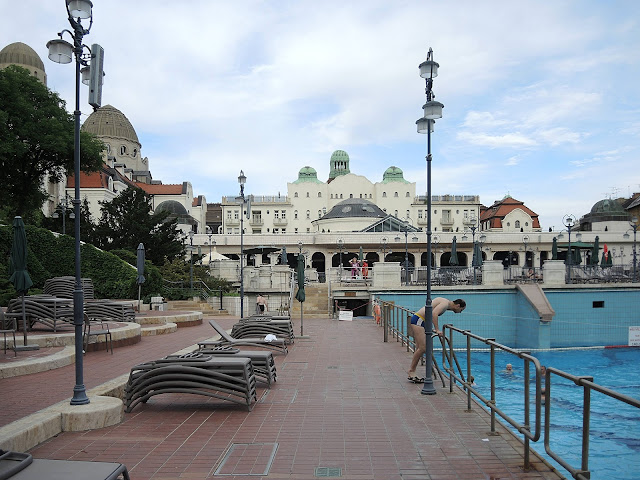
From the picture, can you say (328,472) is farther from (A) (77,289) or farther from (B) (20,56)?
(B) (20,56)

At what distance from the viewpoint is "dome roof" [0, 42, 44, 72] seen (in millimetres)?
76125

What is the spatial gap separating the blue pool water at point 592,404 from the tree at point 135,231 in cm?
2085

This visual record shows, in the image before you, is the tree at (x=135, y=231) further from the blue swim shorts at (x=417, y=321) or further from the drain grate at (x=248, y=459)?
the drain grate at (x=248, y=459)

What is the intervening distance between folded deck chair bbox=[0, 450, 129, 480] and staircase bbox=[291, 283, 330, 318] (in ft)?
78.1

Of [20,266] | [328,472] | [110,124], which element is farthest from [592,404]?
[110,124]

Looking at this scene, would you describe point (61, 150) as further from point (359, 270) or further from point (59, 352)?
point (59, 352)

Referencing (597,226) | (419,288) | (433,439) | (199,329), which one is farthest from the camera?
(597,226)

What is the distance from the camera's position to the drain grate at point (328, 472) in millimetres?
5051

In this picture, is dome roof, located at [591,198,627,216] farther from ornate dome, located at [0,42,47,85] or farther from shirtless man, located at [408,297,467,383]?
ornate dome, located at [0,42,47,85]

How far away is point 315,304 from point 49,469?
26.4m

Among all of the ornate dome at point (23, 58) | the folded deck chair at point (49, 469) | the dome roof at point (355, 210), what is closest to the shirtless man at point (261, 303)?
the folded deck chair at point (49, 469)

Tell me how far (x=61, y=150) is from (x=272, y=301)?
52.4 ft

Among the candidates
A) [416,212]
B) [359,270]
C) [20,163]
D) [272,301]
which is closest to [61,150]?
[20,163]

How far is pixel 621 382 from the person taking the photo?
1944cm
